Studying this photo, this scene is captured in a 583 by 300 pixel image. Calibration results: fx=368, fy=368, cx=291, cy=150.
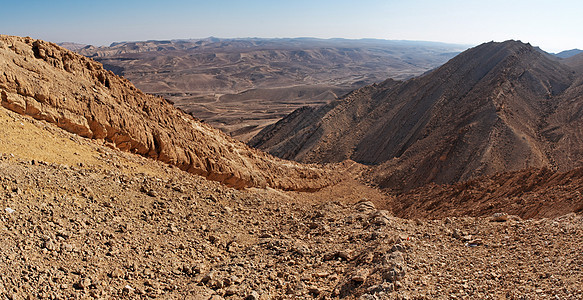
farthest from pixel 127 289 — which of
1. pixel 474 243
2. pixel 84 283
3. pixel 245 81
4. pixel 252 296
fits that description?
pixel 245 81

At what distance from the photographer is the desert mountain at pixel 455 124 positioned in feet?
71.9

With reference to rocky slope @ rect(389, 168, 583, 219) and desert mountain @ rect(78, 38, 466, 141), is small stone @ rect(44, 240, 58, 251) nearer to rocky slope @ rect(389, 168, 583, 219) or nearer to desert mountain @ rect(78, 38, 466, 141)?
rocky slope @ rect(389, 168, 583, 219)

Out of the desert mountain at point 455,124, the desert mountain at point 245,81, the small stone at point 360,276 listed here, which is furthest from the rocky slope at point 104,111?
the desert mountain at point 245,81

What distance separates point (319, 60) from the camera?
619ft

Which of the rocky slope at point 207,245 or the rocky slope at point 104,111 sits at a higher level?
the rocky slope at point 104,111

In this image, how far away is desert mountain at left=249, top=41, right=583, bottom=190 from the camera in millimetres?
21906

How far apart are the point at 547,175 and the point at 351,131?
23178 mm

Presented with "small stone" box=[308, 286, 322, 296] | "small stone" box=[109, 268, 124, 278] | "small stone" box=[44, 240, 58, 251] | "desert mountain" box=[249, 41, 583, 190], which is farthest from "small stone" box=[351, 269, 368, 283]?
"desert mountain" box=[249, 41, 583, 190]

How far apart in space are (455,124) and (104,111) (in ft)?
77.4

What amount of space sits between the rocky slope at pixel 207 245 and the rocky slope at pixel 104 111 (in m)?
0.74

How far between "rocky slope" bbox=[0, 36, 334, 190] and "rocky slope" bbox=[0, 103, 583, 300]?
0.74 metres

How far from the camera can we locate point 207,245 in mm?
7688

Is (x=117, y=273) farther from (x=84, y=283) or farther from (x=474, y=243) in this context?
(x=474, y=243)

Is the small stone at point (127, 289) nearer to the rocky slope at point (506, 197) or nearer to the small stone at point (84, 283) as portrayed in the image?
the small stone at point (84, 283)
